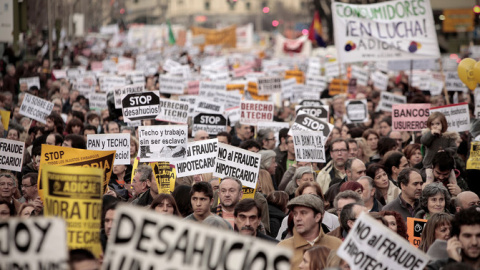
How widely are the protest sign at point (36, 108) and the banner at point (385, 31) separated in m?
5.32

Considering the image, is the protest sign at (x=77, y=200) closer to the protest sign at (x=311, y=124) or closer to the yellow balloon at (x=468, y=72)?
the protest sign at (x=311, y=124)

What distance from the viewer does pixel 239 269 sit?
472 centimetres

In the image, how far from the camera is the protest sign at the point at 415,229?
8.23 m

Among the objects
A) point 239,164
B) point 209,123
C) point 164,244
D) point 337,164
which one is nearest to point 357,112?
point 209,123

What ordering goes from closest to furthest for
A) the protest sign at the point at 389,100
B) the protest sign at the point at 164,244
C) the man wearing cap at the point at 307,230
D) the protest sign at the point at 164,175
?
the protest sign at the point at 164,244, the man wearing cap at the point at 307,230, the protest sign at the point at 164,175, the protest sign at the point at 389,100

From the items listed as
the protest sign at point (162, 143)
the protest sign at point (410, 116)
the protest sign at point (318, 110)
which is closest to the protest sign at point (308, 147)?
the protest sign at point (162, 143)

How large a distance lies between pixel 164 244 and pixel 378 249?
5.69 feet

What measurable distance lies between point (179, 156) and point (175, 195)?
77.8 inches

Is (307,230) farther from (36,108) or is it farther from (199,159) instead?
(36,108)

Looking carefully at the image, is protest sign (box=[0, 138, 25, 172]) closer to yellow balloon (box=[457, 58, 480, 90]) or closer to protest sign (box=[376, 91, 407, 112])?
yellow balloon (box=[457, 58, 480, 90])

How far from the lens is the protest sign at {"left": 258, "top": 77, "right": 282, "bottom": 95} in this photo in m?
20.7

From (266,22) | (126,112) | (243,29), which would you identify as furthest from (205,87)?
(266,22)

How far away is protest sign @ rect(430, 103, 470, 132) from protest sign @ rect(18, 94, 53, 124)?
681 cm

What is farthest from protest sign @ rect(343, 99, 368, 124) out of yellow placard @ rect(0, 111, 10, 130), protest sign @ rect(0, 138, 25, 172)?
protest sign @ rect(0, 138, 25, 172)
